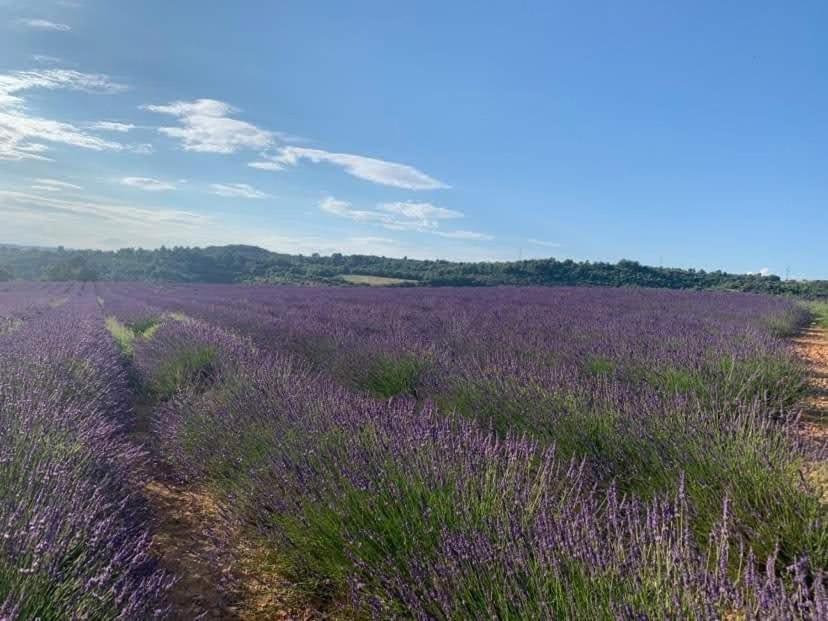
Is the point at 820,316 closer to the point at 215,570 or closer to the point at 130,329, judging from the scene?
the point at 130,329

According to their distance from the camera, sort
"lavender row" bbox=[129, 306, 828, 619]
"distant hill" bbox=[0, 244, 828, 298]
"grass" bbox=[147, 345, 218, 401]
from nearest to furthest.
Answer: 1. "lavender row" bbox=[129, 306, 828, 619]
2. "grass" bbox=[147, 345, 218, 401]
3. "distant hill" bbox=[0, 244, 828, 298]

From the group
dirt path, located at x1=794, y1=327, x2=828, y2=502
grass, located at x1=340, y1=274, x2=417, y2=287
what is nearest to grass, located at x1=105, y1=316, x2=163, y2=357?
dirt path, located at x1=794, y1=327, x2=828, y2=502

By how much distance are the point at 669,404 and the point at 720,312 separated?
9.36 metres

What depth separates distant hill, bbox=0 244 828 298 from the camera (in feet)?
109

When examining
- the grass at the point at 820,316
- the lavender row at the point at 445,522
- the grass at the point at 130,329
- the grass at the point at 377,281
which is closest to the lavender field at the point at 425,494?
the lavender row at the point at 445,522

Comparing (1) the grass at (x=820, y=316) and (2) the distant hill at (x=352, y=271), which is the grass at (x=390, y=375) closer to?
(1) the grass at (x=820, y=316)

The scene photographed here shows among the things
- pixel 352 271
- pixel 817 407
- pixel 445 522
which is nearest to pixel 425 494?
pixel 445 522

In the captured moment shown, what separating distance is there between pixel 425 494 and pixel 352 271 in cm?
3970

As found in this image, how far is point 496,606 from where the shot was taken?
1.51 metres

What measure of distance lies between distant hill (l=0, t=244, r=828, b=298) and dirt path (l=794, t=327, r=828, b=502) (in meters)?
19.1

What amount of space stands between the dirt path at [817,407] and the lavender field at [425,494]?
0.10 m

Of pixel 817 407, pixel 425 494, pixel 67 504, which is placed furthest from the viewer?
pixel 817 407

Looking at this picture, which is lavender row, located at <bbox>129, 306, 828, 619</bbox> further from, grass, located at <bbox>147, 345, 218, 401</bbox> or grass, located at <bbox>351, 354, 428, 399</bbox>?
grass, located at <bbox>147, 345, 218, 401</bbox>

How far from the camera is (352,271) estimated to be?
4134cm
